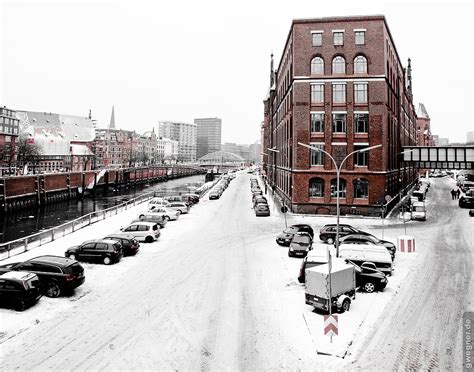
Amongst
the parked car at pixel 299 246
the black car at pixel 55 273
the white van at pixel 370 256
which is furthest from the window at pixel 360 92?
the black car at pixel 55 273

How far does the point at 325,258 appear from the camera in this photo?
20.7 m

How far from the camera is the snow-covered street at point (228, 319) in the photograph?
13.0 metres

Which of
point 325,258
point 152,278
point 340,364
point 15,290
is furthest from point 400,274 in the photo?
point 15,290

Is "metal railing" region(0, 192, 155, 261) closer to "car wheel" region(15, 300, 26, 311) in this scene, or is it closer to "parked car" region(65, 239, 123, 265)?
"parked car" region(65, 239, 123, 265)

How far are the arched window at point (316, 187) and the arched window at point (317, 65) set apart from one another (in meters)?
13.8

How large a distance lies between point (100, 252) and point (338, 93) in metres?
36.2

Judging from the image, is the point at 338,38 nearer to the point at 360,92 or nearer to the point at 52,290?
the point at 360,92

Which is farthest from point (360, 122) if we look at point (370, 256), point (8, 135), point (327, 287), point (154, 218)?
point (8, 135)

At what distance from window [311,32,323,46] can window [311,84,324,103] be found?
5395 mm

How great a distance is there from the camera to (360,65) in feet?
161

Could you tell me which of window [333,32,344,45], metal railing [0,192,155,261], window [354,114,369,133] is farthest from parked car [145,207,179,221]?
window [333,32,344,45]

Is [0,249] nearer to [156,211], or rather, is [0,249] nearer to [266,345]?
[156,211]

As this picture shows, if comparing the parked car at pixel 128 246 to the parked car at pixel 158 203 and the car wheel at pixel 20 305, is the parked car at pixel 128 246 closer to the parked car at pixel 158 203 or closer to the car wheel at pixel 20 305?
the car wheel at pixel 20 305

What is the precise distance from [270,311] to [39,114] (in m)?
A: 170
